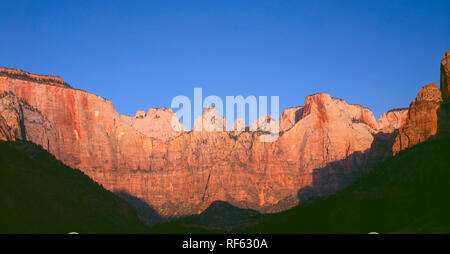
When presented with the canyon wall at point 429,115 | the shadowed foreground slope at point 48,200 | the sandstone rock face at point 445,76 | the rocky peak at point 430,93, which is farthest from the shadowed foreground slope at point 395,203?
the shadowed foreground slope at point 48,200

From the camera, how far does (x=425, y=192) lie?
13000 cm

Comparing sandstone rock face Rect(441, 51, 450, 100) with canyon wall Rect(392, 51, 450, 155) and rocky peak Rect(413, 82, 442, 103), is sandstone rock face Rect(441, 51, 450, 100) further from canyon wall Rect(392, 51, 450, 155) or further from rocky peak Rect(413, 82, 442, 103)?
rocky peak Rect(413, 82, 442, 103)

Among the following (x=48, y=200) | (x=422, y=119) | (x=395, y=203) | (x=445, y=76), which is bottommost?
(x=395, y=203)

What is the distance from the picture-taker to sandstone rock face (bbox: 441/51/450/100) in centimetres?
15250

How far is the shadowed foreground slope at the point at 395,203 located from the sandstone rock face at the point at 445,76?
13858 millimetres

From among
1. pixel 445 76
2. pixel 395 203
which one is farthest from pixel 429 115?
pixel 395 203

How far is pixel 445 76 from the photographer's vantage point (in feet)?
506

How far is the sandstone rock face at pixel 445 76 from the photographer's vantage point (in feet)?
500

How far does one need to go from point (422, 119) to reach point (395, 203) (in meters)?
25.9

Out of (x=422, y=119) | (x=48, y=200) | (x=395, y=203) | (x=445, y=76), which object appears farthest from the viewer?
(x=445, y=76)

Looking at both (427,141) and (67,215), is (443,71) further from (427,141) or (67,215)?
(67,215)

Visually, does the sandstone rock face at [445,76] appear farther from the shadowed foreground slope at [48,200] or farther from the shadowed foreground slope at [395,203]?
the shadowed foreground slope at [48,200]

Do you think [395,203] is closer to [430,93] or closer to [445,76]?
[430,93]

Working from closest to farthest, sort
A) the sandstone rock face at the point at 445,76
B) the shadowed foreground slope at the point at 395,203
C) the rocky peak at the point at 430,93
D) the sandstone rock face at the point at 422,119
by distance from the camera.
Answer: the shadowed foreground slope at the point at 395,203, the sandstone rock face at the point at 422,119, the sandstone rock face at the point at 445,76, the rocky peak at the point at 430,93
